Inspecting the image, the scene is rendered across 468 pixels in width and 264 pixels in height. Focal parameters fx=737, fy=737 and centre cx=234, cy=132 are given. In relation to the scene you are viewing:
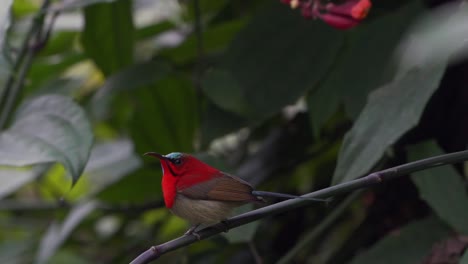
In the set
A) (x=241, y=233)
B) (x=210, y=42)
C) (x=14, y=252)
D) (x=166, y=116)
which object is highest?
(x=210, y=42)

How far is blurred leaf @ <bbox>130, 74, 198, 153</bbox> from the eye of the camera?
2.13 m

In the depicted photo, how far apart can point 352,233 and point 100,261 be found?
3.54 feet

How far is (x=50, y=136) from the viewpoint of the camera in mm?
1522

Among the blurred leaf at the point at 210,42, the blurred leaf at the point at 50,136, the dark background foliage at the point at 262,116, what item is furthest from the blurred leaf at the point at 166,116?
the blurred leaf at the point at 50,136

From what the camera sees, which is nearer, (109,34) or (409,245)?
(409,245)

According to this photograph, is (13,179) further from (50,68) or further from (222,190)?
(222,190)

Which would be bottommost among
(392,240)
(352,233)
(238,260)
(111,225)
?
(111,225)

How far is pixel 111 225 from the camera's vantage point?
2891mm

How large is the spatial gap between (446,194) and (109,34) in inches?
41.9

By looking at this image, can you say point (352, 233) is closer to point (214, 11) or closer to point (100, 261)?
point (214, 11)

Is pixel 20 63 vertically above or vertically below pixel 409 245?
above

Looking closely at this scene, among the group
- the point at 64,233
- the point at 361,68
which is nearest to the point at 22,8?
the point at 64,233

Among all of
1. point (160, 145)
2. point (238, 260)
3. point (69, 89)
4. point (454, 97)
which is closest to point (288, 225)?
point (238, 260)

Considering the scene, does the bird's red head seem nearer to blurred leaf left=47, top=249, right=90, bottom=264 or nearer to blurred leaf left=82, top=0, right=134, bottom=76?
blurred leaf left=82, top=0, right=134, bottom=76
